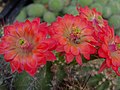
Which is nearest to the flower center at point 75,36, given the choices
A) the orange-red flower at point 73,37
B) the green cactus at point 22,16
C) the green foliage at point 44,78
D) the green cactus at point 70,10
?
the orange-red flower at point 73,37

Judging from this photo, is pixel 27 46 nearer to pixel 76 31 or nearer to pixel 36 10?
pixel 76 31

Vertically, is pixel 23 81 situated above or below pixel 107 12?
below

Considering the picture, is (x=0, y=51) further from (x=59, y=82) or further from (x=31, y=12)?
(x=31, y=12)

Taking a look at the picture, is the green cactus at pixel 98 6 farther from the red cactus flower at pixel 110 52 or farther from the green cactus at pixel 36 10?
the red cactus flower at pixel 110 52

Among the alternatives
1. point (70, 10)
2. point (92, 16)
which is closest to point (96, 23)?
point (92, 16)

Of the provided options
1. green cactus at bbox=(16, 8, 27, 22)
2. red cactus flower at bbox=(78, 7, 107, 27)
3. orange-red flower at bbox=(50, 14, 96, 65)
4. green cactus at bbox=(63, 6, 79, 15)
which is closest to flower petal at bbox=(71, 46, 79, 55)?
orange-red flower at bbox=(50, 14, 96, 65)

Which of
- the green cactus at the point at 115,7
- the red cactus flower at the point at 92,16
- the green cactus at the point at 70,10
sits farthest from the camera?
the green cactus at the point at 115,7

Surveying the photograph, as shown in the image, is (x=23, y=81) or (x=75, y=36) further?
(x=23, y=81)

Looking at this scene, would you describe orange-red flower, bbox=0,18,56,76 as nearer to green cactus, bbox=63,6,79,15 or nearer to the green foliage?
the green foliage
